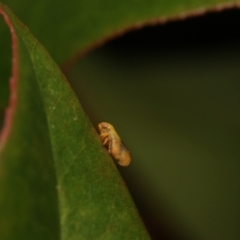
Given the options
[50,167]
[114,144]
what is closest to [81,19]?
[114,144]

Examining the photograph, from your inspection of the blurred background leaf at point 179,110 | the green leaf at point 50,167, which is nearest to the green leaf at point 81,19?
the blurred background leaf at point 179,110

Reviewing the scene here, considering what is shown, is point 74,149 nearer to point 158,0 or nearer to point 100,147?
point 100,147

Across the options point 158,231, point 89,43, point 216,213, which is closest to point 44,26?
point 89,43

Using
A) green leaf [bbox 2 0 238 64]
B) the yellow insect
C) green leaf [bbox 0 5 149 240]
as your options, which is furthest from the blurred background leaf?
green leaf [bbox 0 5 149 240]

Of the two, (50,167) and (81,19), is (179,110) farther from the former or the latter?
(50,167)

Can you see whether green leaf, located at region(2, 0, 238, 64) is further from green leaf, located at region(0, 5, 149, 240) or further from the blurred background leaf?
green leaf, located at region(0, 5, 149, 240)
